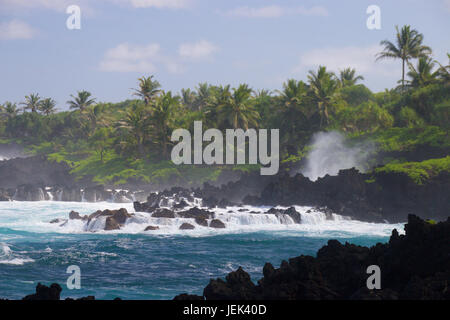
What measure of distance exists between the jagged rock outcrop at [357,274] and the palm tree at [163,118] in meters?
47.7

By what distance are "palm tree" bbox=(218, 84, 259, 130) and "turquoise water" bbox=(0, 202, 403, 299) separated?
1095 inches

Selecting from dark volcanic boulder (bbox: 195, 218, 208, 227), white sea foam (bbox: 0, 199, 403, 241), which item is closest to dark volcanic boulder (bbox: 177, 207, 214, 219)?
dark volcanic boulder (bbox: 195, 218, 208, 227)

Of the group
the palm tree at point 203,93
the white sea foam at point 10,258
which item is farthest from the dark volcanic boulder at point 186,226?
the palm tree at point 203,93

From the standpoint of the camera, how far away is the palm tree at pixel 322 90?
56.3m

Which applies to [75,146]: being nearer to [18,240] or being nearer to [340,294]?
[18,240]

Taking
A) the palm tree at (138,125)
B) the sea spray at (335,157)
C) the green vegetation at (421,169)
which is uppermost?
the palm tree at (138,125)

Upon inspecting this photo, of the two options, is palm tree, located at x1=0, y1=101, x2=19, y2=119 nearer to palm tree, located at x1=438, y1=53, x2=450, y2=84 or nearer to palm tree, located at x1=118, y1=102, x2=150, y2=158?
palm tree, located at x1=118, y1=102, x2=150, y2=158

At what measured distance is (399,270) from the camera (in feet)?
42.7

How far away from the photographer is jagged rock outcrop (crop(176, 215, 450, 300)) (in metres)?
11.4

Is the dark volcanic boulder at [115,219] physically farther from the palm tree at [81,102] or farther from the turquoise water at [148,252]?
the palm tree at [81,102]

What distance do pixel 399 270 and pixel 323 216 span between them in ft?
63.1

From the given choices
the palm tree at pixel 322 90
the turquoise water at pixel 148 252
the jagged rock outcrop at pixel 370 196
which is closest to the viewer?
the turquoise water at pixel 148 252

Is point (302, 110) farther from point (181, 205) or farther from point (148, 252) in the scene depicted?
point (148, 252)
